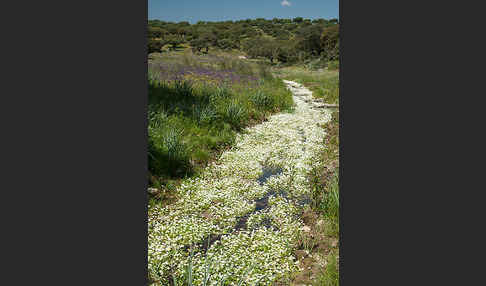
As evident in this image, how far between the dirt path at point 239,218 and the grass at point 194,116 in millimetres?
464

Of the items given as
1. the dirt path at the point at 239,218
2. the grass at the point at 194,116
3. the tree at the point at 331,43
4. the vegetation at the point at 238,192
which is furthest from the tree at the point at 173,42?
the dirt path at the point at 239,218

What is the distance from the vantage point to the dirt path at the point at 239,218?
3.50m

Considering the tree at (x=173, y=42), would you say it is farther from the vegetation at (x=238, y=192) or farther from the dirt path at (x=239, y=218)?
the dirt path at (x=239, y=218)

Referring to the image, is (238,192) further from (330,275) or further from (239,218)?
(330,275)

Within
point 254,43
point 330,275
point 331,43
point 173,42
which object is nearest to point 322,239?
point 330,275

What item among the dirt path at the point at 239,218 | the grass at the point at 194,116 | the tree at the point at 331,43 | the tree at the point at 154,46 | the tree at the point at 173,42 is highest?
the tree at the point at 331,43

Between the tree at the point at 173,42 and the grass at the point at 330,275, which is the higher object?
the tree at the point at 173,42

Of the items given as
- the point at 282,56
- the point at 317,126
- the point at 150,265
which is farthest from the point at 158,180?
the point at 282,56

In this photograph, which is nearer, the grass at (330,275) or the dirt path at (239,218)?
the grass at (330,275)

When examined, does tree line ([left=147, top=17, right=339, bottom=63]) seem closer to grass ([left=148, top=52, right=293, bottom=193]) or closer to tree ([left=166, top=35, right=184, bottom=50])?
tree ([left=166, top=35, right=184, bottom=50])

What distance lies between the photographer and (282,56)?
52.1m

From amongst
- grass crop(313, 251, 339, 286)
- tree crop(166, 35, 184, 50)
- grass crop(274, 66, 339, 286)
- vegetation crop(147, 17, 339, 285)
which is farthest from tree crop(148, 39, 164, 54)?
grass crop(313, 251, 339, 286)

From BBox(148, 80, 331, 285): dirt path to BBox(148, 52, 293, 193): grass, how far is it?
1.52ft

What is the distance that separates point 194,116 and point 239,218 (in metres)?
Answer: 4.34
